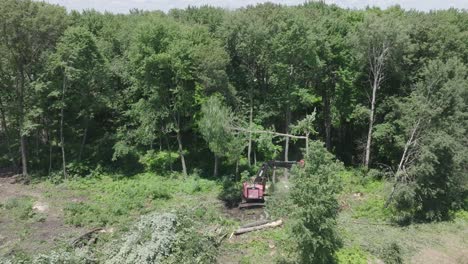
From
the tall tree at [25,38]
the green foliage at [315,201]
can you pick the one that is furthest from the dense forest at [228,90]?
the green foliage at [315,201]

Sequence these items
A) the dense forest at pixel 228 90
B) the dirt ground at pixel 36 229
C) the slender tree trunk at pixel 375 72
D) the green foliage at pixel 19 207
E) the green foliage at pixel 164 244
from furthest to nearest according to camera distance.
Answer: the slender tree trunk at pixel 375 72 → the dense forest at pixel 228 90 → the green foliage at pixel 19 207 → the dirt ground at pixel 36 229 → the green foliage at pixel 164 244

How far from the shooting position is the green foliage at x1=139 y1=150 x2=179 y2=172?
30.3 metres

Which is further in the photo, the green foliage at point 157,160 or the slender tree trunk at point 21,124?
the green foliage at point 157,160

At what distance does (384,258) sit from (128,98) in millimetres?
22268

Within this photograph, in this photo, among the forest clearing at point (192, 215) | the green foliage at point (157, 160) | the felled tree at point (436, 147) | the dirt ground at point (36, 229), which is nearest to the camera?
the forest clearing at point (192, 215)

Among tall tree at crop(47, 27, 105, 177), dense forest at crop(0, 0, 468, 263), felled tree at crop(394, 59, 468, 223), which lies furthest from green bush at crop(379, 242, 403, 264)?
tall tree at crop(47, 27, 105, 177)

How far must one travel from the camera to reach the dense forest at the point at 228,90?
24773mm

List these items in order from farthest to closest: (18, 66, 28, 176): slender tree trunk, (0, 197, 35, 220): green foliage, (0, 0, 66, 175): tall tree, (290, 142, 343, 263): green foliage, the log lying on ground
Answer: (18, 66, 28, 176): slender tree trunk, (0, 0, 66, 175): tall tree, (0, 197, 35, 220): green foliage, the log lying on ground, (290, 142, 343, 263): green foliage

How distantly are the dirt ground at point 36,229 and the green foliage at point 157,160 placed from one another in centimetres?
Answer: 722

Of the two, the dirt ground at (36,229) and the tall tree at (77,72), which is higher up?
the tall tree at (77,72)

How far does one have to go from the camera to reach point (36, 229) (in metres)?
20.7

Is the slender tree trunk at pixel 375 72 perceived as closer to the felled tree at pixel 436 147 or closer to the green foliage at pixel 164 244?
the felled tree at pixel 436 147

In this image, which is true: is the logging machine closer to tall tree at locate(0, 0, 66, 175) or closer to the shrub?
the shrub

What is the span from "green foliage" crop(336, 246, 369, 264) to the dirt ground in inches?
470
